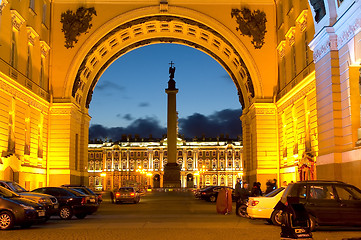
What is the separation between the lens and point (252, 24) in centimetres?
4922

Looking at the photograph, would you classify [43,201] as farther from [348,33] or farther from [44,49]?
[44,49]

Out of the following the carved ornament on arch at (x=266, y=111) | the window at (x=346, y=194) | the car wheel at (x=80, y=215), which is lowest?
the car wheel at (x=80, y=215)

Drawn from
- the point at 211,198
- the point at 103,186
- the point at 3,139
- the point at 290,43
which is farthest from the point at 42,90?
the point at 103,186

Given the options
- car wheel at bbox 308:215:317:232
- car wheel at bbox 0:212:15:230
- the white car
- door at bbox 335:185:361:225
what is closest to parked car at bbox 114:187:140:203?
the white car

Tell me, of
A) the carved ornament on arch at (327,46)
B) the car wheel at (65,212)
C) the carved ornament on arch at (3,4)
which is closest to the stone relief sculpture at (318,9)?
the carved ornament on arch at (327,46)

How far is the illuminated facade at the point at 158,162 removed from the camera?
17475 centimetres

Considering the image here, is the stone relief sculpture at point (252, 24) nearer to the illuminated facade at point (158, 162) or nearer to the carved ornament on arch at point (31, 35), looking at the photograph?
the carved ornament on arch at point (31, 35)

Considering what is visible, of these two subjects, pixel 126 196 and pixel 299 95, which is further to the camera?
pixel 126 196

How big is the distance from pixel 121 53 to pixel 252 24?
15642 mm

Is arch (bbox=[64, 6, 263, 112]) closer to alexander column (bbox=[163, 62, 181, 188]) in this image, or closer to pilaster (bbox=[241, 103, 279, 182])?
pilaster (bbox=[241, 103, 279, 182])

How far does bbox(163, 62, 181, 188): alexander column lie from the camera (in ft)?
245

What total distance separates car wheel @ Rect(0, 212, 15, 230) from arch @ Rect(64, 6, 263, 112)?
30.3 m

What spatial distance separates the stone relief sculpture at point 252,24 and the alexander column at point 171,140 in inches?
1056

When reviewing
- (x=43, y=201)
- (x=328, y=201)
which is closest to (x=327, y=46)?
(x=328, y=201)
